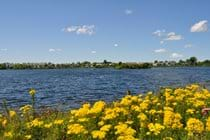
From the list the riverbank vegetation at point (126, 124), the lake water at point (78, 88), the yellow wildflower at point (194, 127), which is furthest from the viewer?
the lake water at point (78, 88)

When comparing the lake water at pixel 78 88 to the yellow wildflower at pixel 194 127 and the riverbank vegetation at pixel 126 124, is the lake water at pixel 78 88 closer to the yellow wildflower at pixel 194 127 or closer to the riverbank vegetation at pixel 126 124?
the riverbank vegetation at pixel 126 124

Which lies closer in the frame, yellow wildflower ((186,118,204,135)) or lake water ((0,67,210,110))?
yellow wildflower ((186,118,204,135))

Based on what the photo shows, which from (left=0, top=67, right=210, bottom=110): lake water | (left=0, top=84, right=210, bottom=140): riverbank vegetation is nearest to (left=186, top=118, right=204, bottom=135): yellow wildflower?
(left=0, top=84, right=210, bottom=140): riverbank vegetation

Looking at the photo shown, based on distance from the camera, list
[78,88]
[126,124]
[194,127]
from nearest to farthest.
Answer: [194,127] < [126,124] < [78,88]

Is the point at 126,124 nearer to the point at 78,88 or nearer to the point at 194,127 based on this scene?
the point at 194,127

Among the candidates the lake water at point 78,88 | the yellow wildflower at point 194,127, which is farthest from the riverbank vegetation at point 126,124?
the lake water at point 78,88

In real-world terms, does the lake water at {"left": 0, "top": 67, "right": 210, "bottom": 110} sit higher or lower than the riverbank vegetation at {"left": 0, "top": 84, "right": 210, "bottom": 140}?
lower

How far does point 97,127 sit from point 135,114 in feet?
5.68

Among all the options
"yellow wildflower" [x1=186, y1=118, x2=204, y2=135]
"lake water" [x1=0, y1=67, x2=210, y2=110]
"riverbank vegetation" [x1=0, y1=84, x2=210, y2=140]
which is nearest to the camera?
"yellow wildflower" [x1=186, y1=118, x2=204, y2=135]

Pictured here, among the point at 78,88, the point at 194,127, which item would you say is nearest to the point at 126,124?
the point at 194,127

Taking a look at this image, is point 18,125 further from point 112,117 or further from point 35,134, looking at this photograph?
point 112,117

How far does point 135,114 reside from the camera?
40.1 feet

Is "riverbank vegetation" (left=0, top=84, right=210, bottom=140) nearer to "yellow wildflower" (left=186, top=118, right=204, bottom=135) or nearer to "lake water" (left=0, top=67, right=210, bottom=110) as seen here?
"yellow wildflower" (left=186, top=118, right=204, bottom=135)

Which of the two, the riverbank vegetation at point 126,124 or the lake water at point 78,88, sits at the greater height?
the riverbank vegetation at point 126,124
